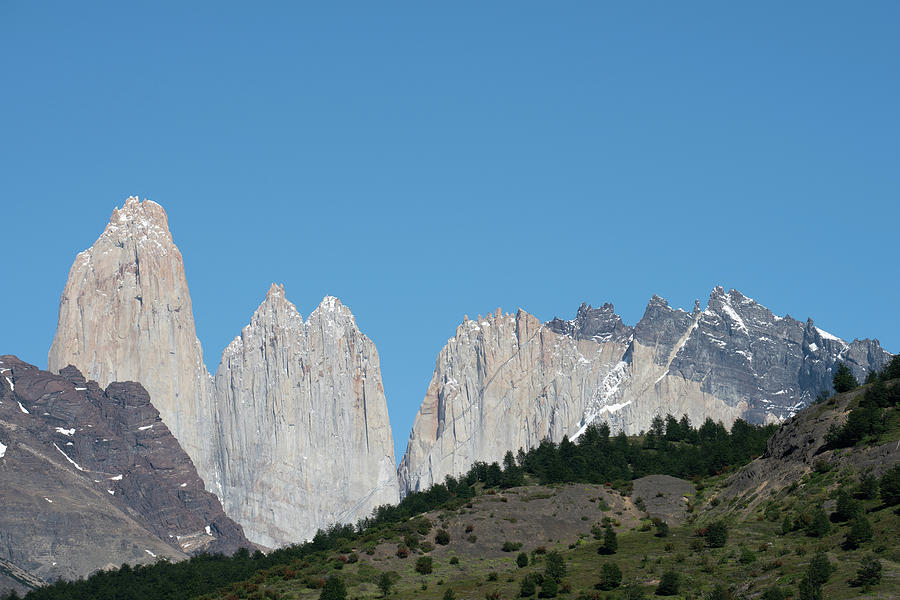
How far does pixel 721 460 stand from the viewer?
185m

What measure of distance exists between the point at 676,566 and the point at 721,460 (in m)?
57.2

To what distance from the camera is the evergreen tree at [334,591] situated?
14250cm

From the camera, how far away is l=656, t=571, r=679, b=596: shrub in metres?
122

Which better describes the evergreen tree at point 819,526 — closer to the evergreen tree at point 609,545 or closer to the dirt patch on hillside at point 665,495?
the evergreen tree at point 609,545

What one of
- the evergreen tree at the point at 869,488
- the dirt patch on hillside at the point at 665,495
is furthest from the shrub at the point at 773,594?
the dirt patch on hillside at the point at 665,495

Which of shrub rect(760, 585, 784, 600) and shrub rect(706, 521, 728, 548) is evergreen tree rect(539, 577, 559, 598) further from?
shrub rect(760, 585, 784, 600)

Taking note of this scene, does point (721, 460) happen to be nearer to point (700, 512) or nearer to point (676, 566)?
point (700, 512)

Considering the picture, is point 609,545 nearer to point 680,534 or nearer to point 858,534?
point 680,534

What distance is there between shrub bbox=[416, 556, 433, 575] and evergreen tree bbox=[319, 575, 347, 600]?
9.93 metres

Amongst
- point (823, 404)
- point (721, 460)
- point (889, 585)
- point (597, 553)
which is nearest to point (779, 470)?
point (823, 404)

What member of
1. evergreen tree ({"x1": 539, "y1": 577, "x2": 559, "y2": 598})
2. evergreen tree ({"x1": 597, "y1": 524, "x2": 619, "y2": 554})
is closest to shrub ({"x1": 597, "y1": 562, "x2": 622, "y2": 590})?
evergreen tree ({"x1": 539, "y1": 577, "x2": 559, "y2": 598})

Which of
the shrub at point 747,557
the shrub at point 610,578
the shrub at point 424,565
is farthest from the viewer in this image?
the shrub at point 424,565

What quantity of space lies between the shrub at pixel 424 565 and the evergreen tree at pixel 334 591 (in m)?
9.93

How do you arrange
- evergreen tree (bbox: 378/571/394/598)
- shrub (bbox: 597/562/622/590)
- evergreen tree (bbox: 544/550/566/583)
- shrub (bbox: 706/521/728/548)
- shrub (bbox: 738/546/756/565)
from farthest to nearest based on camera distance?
evergreen tree (bbox: 378/571/394/598) → shrub (bbox: 706/521/728/548) → evergreen tree (bbox: 544/550/566/583) → shrub (bbox: 597/562/622/590) → shrub (bbox: 738/546/756/565)
